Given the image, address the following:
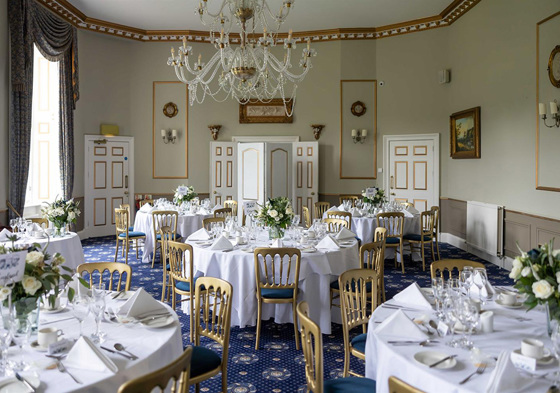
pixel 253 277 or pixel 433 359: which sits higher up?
pixel 433 359

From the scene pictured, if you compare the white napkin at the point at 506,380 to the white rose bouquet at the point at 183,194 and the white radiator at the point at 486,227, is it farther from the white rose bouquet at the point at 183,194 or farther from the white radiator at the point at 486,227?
the white rose bouquet at the point at 183,194

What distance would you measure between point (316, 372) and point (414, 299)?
991 mm

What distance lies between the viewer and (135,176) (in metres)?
11.5

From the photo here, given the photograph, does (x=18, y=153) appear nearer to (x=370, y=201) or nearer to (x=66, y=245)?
(x=66, y=245)

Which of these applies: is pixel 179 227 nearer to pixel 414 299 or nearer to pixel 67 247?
pixel 67 247

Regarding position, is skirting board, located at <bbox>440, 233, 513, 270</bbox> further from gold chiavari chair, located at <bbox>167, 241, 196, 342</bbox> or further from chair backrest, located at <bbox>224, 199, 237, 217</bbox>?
gold chiavari chair, located at <bbox>167, 241, 196, 342</bbox>

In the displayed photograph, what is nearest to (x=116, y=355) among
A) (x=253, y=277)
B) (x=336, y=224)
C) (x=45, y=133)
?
(x=253, y=277)

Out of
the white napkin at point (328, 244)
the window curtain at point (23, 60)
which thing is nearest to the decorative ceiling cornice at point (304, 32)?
the window curtain at point (23, 60)

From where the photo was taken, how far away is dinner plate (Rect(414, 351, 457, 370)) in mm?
2088

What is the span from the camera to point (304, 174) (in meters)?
11.5

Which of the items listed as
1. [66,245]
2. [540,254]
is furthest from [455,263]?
[66,245]

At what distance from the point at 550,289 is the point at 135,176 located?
10.6 meters

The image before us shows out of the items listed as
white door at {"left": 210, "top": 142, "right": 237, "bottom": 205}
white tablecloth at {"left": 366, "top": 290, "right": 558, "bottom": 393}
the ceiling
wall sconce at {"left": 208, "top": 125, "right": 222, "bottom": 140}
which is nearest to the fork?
white tablecloth at {"left": 366, "top": 290, "right": 558, "bottom": 393}

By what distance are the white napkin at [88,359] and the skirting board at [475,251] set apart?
7.08m
